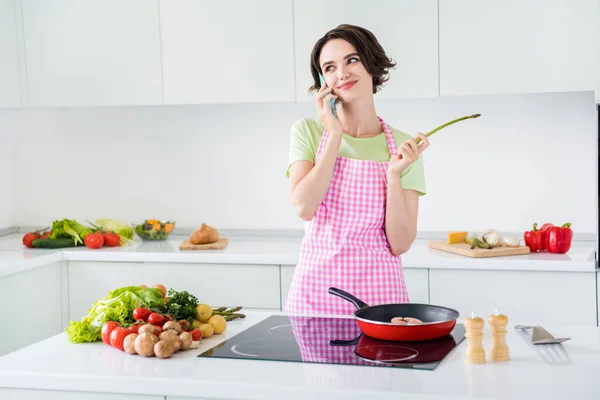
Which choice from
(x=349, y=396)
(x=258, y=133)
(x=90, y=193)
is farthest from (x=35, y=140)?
(x=349, y=396)

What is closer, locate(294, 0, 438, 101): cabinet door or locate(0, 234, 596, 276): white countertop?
locate(0, 234, 596, 276): white countertop

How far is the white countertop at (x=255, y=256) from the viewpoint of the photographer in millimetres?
3232

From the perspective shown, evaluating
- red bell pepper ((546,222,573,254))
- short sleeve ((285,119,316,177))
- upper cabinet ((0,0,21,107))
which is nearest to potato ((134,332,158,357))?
short sleeve ((285,119,316,177))

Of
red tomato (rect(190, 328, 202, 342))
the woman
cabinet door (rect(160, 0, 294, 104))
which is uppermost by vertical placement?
cabinet door (rect(160, 0, 294, 104))

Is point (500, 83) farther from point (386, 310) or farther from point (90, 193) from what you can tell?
point (90, 193)

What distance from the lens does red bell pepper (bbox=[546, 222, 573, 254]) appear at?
3.37 m

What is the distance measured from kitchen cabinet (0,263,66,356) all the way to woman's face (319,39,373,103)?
176 cm

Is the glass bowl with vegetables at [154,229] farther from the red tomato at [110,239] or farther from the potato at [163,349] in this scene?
the potato at [163,349]

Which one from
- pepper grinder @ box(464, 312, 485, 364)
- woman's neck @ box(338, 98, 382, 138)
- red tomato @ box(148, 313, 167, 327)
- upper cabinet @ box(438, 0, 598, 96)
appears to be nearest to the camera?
pepper grinder @ box(464, 312, 485, 364)

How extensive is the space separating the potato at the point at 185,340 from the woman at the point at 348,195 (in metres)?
0.53

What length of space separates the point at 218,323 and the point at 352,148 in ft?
2.46

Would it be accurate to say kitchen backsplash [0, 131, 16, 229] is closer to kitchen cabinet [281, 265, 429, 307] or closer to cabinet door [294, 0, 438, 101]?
cabinet door [294, 0, 438, 101]

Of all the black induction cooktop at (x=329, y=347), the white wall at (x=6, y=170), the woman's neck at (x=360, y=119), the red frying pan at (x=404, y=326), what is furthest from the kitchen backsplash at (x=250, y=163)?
the red frying pan at (x=404, y=326)

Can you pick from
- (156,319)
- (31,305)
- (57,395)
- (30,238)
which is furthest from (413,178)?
(30,238)
